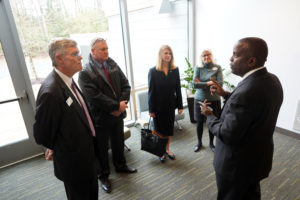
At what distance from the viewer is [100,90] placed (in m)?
1.93

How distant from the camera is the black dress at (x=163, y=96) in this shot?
7.47ft

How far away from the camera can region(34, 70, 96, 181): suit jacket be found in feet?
4.05

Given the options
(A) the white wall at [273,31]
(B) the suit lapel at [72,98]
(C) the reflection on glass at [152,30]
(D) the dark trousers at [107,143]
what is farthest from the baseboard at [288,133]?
(B) the suit lapel at [72,98]

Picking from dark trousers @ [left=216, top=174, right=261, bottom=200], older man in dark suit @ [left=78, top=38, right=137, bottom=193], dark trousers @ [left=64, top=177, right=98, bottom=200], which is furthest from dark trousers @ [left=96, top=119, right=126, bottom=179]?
dark trousers @ [left=216, top=174, right=261, bottom=200]

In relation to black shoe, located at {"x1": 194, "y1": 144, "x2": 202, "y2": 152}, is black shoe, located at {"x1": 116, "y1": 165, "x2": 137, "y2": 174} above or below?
above

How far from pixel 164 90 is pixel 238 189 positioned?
130 centimetres

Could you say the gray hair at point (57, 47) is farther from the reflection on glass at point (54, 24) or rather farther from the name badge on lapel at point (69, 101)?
the reflection on glass at point (54, 24)

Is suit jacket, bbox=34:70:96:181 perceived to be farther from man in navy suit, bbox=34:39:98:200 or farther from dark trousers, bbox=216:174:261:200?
dark trousers, bbox=216:174:261:200

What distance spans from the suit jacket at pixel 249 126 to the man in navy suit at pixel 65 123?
0.99 m

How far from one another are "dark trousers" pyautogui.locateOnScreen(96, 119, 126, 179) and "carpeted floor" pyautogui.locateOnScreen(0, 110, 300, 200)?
0.19 metres

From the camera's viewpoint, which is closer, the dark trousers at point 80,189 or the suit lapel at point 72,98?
the suit lapel at point 72,98

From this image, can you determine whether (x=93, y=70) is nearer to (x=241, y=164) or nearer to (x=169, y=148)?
(x=241, y=164)

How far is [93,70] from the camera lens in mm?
1876

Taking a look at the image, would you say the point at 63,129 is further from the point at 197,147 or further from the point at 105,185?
the point at 197,147
